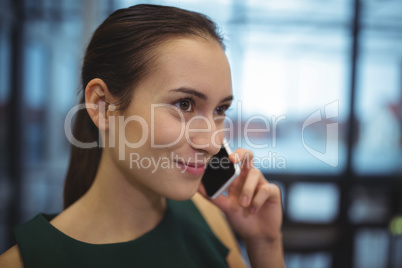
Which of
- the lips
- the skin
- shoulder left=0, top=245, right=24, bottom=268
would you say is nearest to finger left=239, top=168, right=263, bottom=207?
the skin

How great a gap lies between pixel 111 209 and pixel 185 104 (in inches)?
14.2

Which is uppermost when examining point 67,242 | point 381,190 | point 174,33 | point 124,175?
point 174,33

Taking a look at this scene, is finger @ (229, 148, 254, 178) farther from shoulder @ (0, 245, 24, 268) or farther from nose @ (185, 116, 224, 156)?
shoulder @ (0, 245, 24, 268)

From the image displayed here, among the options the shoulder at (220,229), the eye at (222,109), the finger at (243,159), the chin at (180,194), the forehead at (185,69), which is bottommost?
the shoulder at (220,229)

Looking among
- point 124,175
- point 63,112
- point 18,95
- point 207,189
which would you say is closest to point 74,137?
point 124,175

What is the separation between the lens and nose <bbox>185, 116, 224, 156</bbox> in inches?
27.7

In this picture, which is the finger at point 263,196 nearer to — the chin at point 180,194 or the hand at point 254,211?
the hand at point 254,211

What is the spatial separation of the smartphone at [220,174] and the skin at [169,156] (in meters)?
0.03

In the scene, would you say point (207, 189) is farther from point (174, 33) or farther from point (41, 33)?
point (41, 33)

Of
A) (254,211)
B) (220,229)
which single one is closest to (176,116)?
(254,211)

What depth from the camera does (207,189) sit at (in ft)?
3.02

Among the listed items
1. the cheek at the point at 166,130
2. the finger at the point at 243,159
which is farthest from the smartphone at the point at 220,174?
the cheek at the point at 166,130

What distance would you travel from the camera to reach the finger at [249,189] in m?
0.85

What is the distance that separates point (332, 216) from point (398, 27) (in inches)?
73.0
